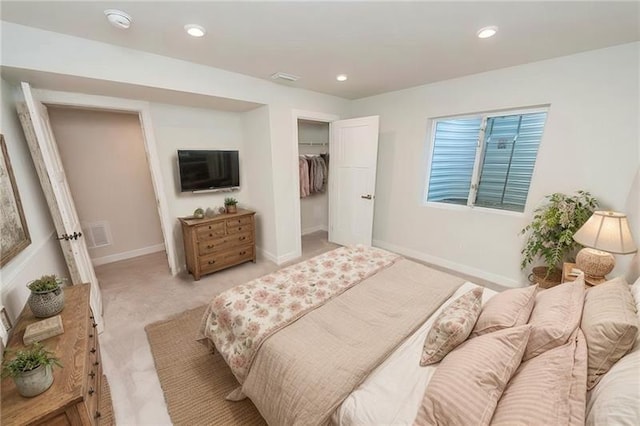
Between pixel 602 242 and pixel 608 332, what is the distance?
3.89ft

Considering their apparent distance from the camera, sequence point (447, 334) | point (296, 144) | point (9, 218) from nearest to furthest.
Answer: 1. point (447, 334)
2. point (9, 218)
3. point (296, 144)

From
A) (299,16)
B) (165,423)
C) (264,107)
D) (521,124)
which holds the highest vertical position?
(299,16)

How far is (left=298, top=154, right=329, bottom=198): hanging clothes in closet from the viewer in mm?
4125

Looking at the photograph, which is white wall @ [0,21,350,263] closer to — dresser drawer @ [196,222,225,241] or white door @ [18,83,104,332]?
white door @ [18,83,104,332]

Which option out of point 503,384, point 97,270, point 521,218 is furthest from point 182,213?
point 521,218

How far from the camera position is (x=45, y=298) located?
1297 mm

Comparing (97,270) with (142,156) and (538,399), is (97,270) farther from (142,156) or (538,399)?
(538,399)

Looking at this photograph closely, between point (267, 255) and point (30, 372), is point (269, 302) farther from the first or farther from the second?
point (267, 255)

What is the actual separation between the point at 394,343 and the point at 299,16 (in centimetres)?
203

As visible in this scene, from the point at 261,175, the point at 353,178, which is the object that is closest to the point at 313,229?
the point at 353,178

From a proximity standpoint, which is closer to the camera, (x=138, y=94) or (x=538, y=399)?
(x=538, y=399)

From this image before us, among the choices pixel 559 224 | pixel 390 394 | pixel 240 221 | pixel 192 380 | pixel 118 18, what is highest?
pixel 118 18

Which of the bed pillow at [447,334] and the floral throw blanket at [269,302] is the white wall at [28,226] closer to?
the floral throw blanket at [269,302]

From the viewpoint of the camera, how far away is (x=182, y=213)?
3.22m
